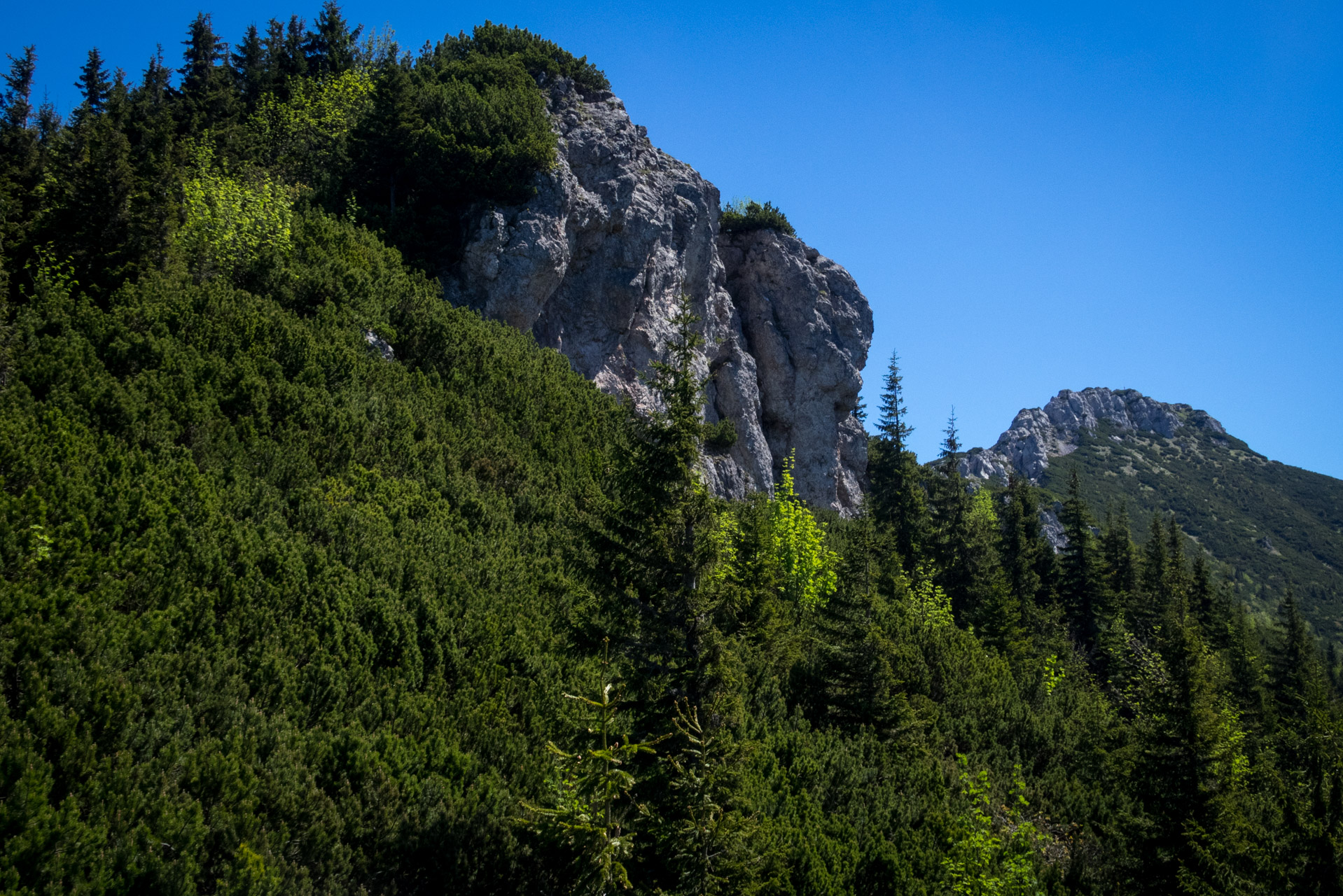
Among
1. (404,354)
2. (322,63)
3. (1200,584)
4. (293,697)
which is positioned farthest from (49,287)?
(1200,584)

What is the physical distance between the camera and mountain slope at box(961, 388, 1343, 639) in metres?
92.2

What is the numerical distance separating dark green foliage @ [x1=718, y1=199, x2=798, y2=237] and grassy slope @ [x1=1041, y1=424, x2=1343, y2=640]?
217ft

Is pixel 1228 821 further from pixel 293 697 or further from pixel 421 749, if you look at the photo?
pixel 293 697

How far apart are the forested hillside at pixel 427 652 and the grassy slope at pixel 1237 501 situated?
85.8m

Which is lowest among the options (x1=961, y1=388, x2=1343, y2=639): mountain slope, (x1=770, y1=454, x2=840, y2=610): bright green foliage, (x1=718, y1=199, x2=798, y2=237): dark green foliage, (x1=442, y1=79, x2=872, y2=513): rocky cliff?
(x1=770, y1=454, x2=840, y2=610): bright green foliage

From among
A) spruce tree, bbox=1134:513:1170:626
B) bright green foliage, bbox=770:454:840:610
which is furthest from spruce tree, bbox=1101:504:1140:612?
bright green foliage, bbox=770:454:840:610

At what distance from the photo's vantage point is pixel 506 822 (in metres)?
8.91

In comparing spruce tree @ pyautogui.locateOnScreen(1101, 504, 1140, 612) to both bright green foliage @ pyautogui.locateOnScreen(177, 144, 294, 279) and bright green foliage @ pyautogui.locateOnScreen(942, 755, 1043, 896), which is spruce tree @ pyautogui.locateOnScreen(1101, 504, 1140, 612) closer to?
bright green foliage @ pyautogui.locateOnScreen(942, 755, 1043, 896)

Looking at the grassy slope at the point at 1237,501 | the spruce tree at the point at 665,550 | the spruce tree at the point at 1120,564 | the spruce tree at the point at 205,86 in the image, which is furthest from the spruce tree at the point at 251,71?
the grassy slope at the point at 1237,501

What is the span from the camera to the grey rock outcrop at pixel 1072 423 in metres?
122

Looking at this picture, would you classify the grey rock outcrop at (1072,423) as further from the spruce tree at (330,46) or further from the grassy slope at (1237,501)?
the spruce tree at (330,46)

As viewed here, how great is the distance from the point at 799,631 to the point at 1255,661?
97.4 feet

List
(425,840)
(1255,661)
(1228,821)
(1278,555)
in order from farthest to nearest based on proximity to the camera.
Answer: (1278,555) < (1255,661) < (1228,821) < (425,840)

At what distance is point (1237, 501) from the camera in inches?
4405
